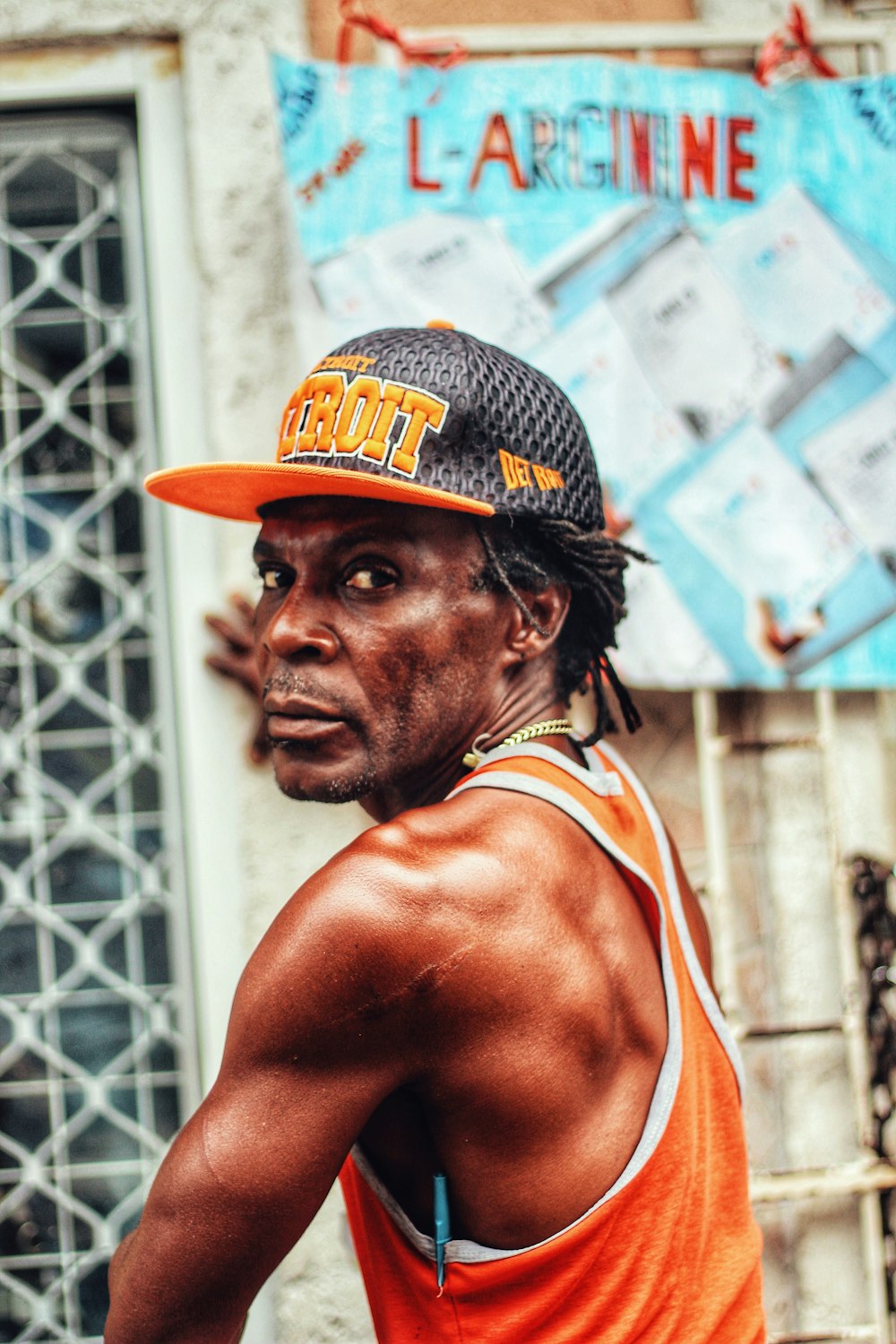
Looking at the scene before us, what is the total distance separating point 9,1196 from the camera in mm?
2676

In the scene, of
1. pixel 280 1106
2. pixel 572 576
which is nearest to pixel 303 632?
pixel 572 576

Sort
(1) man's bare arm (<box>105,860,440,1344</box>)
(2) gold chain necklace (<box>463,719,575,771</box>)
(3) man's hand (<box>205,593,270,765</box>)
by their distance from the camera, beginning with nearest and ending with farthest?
(1) man's bare arm (<box>105,860,440,1344</box>), (2) gold chain necklace (<box>463,719,575,771</box>), (3) man's hand (<box>205,593,270,765</box>)

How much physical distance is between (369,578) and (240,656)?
1287 millimetres

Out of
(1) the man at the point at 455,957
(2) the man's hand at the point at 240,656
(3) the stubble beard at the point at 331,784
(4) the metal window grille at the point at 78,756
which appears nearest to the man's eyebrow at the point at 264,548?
(1) the man at the point at 455,957

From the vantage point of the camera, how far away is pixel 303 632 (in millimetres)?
1383

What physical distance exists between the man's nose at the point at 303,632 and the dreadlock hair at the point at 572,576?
213 millimetres

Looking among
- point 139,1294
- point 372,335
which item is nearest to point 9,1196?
point 139,1294

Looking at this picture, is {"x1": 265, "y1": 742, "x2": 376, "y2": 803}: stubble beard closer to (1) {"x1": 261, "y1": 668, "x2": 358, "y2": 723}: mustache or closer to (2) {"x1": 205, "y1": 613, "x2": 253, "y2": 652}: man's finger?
(1) {"x1": 261, "y1": 668, "x2": 358, "y2": 723}: mustache

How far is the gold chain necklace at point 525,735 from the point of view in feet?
4.72

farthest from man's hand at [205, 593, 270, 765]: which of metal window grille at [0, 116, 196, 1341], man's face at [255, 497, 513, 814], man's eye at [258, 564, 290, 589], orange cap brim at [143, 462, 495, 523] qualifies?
man's face at [255, 497, 513, 814]

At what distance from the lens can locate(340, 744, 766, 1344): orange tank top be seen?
1.24 m

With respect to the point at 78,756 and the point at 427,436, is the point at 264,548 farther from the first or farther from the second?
the point at 78,756

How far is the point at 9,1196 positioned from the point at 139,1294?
1.77 metres

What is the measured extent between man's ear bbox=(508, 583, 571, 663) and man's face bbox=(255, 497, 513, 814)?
5 centimetres
